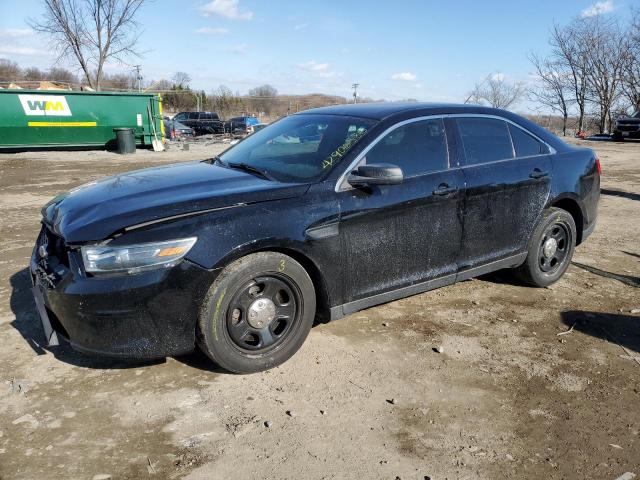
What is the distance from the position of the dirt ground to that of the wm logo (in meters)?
15.0

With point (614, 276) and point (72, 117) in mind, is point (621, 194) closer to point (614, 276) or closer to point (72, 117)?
point (614, 276)

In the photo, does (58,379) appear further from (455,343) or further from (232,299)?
(455,343)

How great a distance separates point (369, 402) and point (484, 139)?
2.44 m

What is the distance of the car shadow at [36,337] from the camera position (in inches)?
132

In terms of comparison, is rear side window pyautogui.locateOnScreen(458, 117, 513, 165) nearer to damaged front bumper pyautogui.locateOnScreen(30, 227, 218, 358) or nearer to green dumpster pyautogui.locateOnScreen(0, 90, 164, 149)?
damaged front bumper pyautogui.locateOnScreen(30, 227, 218, 358)

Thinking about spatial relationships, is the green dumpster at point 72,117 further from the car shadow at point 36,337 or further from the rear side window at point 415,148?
the rear side window at point 415,148

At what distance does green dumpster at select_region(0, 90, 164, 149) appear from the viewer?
669 inches

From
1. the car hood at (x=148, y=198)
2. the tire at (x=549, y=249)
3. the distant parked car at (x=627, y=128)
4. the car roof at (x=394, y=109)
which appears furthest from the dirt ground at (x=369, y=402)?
the distant parked car at (x=627, y=128)

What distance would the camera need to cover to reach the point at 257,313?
3203mm

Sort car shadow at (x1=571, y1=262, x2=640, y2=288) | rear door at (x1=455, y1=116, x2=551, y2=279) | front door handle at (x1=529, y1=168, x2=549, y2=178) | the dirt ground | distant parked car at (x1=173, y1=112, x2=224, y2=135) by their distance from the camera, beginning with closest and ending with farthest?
the dirt ground → rear door at (x1=455, y1=116, x2=551, y2=279) → front door handle at (x1=529, y1=168, x2=549, y2=178) → car shadow at (x1=571, y1=262, x2=640, y2=288) → distant parked car at (x1=173, y1=112, x2=224, y2=135)

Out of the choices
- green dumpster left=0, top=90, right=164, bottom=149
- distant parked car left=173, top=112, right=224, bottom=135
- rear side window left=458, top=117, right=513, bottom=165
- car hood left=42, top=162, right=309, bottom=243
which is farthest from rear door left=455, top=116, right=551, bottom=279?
distant parked car left=173, top=112, right=224, bottom=135

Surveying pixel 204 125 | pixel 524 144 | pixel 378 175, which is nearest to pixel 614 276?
pixel 524 144

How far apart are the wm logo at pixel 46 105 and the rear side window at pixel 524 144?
17.0 metres

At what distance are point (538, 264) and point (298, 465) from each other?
10.4 ft
